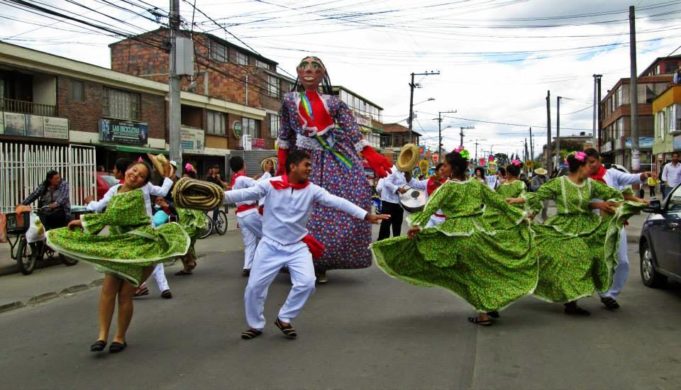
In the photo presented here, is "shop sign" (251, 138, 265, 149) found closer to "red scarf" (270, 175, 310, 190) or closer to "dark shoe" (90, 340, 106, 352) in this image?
"red scarf" (270, 175, 310, 190)

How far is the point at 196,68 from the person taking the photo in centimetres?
4053

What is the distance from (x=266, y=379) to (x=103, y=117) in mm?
25205

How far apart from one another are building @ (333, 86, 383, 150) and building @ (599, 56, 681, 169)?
949 inches

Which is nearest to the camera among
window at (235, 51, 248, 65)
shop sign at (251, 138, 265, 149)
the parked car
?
the parked car

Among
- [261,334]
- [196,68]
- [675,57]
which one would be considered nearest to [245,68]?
[196,68]

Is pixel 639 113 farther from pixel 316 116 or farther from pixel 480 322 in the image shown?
pixel 480 322

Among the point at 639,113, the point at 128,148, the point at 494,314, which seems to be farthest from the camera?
the point at 639,113

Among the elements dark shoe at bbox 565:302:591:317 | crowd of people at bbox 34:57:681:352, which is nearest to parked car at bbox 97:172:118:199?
crowd of people at bbox 34:57:681:352

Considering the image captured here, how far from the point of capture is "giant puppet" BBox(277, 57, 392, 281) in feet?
25.3

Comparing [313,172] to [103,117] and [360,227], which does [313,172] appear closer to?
[360,227]

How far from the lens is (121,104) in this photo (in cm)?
2858

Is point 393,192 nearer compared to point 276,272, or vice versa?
point 276,272

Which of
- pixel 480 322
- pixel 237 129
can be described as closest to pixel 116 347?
A: pixel 480 322

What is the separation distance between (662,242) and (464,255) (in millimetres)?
2965
